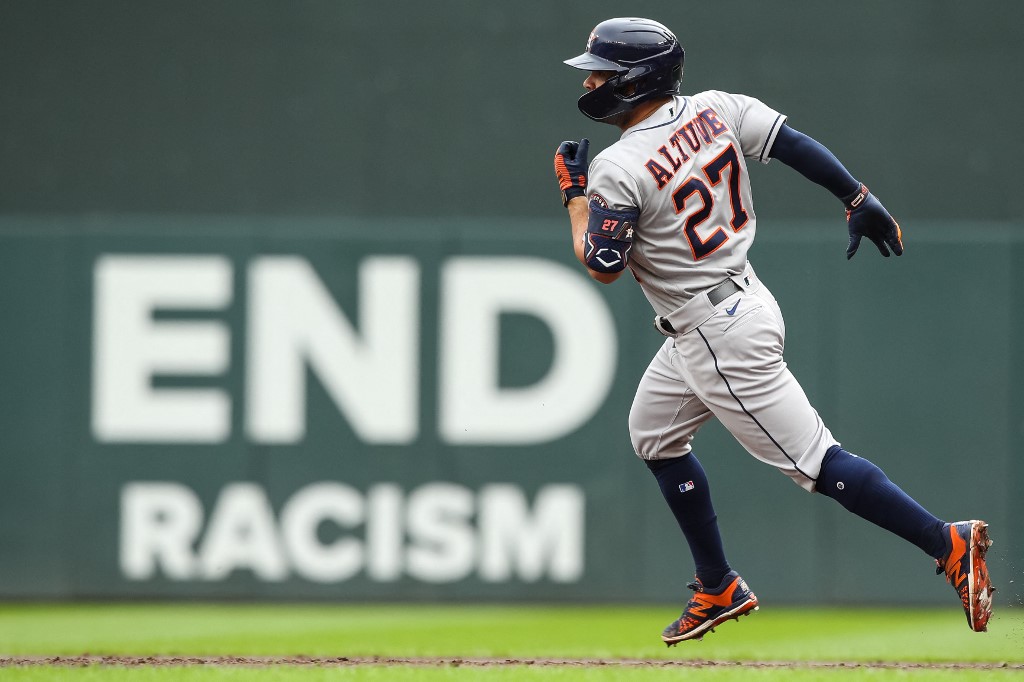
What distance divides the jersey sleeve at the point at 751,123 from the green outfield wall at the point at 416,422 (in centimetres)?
212

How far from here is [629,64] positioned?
13.5 ft

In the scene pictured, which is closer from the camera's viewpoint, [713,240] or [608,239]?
[608,239]

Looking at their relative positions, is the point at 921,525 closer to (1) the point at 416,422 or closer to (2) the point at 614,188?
(2) the point at 614,188

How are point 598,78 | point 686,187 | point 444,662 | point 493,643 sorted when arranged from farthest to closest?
1. point 493,643
2. point 444,662
3. point 598,78
4. point 686,187

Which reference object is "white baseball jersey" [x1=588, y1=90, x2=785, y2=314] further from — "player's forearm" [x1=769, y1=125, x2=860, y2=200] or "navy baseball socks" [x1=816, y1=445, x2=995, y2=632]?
"navy baseball socks" [x1=816, y1=445, x2=995, y2=632]

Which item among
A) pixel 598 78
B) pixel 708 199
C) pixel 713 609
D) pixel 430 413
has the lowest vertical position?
pixel 713 609

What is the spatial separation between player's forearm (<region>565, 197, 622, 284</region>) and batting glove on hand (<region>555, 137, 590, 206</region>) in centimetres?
3

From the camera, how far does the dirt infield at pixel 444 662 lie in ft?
15.3

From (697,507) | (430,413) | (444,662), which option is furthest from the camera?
(430,413)

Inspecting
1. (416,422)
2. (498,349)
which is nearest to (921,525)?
(498,349)

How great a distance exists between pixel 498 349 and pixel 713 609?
212cm

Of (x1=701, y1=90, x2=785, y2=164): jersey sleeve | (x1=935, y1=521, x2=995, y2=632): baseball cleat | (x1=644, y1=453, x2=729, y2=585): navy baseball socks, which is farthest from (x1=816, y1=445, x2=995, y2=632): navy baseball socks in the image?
(x1=701, y1=90, x2=785, y2=164): jersey sleeve

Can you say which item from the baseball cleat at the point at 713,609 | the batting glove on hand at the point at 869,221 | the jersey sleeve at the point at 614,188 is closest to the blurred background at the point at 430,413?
the baseball cleat at the point at 713,609

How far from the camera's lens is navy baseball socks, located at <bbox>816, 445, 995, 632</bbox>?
3928 millimetres
